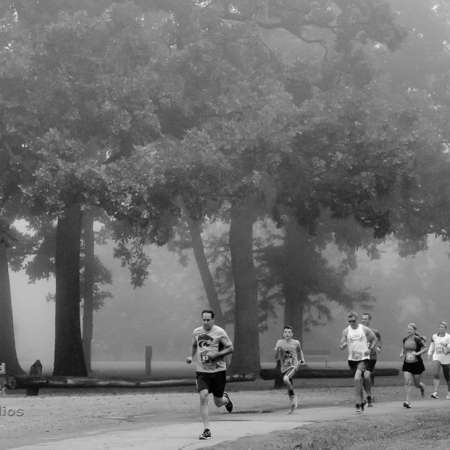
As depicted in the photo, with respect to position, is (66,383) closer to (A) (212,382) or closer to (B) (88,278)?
(A) (212,382)

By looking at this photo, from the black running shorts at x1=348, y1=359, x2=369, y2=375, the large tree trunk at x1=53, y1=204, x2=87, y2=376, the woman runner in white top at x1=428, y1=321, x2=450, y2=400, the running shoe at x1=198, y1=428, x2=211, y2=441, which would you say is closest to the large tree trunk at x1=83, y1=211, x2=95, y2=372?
the large tree trunk at x1=53, y1=204, x2=87, y2=376

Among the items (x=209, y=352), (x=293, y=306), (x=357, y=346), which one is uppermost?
(x=293, y=306)

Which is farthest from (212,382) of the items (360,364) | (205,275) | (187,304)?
(187,304)

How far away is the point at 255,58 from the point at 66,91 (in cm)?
741

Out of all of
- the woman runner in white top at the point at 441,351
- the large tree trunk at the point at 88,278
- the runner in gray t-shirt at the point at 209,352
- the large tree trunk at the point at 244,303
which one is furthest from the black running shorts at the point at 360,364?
the large tree trunk at the point at 88,278

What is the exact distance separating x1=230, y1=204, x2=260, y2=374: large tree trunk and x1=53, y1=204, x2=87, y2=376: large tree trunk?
236 inches

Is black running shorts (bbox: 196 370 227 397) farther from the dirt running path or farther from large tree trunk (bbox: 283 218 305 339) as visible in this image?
large tree trunk (bbox: 283 218 305 339)

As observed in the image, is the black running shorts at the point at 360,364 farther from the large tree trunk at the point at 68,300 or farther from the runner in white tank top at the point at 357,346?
the large tree trunk at the point at 68,300

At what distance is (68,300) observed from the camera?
1230 inches

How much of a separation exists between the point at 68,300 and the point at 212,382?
55.8ft

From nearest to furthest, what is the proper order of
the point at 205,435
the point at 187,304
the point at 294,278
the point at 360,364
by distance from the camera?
the point at 205,435 < the point at 360,364 < the point at 294,278 < the point at 187,304

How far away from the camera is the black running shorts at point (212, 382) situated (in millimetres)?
14727

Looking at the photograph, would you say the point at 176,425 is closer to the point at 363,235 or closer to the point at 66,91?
the point at 66,91

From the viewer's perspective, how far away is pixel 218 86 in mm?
30438
